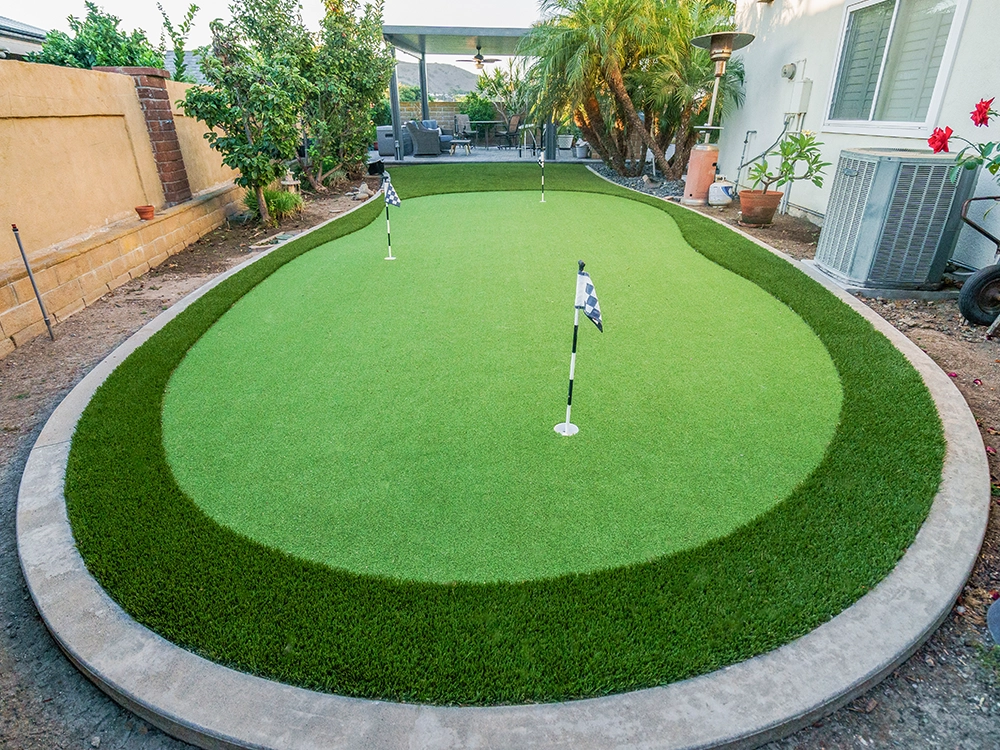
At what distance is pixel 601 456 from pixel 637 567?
26.4 inches

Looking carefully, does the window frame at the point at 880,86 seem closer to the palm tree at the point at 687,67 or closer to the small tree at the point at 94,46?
the palm tree at the point at 687,67

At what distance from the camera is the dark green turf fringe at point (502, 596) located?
5.14 ft

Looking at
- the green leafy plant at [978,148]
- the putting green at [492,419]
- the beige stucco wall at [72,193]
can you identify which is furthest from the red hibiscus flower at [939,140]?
the beige stucco wall at [72,193]

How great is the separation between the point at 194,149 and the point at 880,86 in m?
8.01

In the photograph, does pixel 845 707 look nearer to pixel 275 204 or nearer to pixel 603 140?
pixel 275 204

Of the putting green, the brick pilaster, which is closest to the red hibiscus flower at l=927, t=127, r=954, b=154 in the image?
the putting green

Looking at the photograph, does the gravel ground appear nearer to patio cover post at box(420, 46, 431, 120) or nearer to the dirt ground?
patio cover post at box(420, 46, 431, 120)

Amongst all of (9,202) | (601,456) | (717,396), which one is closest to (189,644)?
(601,456)

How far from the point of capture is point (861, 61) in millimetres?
6293

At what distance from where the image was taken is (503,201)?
8.80 metres

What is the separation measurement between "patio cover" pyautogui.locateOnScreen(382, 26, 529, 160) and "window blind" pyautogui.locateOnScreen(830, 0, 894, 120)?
26.1ft

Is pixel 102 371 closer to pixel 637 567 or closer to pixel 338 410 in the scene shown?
pixel 338 410

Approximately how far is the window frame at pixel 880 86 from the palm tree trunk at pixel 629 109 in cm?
404

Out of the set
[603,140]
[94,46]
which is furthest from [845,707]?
[603,140]
